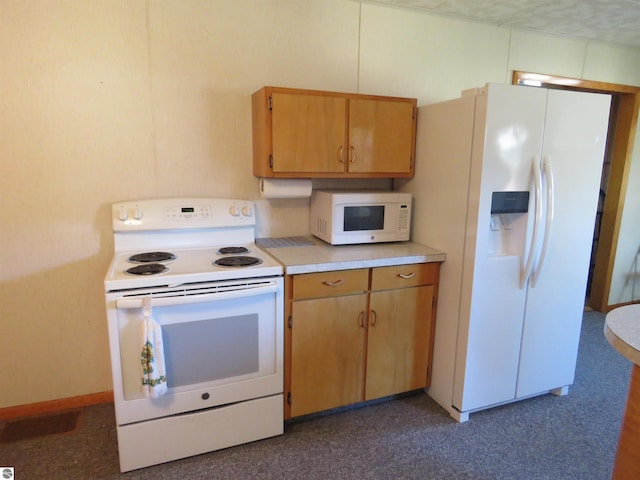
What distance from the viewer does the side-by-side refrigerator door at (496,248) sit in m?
2.08

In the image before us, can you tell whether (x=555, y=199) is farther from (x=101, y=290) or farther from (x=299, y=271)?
(x=101, y=290)

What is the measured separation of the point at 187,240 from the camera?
2.38 m

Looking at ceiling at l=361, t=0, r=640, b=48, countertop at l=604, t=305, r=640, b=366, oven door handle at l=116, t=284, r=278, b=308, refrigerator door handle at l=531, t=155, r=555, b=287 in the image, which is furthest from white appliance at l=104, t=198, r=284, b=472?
ceiling at l=361, t=0, r=640, b=48

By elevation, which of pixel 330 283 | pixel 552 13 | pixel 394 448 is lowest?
pixel 394 448

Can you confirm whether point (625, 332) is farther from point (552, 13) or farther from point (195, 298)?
point (552, 13)

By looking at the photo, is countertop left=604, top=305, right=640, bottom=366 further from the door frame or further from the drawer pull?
the door frame

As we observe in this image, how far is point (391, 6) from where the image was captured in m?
2.66

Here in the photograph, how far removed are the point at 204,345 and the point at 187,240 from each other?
71 cm

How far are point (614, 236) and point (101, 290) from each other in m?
4.28

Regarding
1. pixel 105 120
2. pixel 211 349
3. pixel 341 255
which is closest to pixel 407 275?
pixel 341 255

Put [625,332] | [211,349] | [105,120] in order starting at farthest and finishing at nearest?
[105,120] < [211,349] < [625,332]

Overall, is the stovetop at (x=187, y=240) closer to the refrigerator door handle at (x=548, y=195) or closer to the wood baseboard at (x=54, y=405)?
the wood baseboard at (x=54, y=405)

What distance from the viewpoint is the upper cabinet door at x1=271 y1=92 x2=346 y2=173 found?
7.32ft

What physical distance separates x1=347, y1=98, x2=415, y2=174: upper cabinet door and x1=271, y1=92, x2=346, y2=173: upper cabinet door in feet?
0.26
